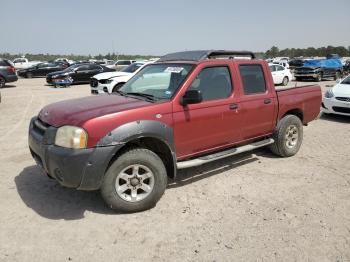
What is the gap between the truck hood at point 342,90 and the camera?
9700 mm

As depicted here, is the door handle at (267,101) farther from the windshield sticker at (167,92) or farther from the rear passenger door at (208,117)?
the windshield sticker at (167,92)

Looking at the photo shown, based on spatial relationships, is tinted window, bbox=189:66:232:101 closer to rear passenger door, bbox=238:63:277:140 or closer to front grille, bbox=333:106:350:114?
rear passenger door, bbox=238:63:277:140

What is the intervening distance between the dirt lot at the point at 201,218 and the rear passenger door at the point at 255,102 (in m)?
0.69

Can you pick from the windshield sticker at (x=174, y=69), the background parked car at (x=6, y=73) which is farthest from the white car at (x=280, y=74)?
the windshield sticker at (x=174, y=69)

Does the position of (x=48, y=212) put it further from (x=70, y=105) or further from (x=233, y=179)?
(x=233, y=179)

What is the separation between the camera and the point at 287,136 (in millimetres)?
6133

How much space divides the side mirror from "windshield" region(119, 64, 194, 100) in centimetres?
18

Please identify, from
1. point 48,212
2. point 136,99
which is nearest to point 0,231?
point 48,212

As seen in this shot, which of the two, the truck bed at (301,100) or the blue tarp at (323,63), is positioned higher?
the blue tarp at (323,63)

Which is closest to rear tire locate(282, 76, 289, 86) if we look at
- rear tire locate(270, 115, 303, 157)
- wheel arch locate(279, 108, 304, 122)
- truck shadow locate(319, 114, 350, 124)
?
truck shadow locate(319, 114, 350, 124)

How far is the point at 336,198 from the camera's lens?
4.48 m

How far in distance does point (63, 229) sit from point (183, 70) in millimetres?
2552

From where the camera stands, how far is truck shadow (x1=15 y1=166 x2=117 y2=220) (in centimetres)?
407

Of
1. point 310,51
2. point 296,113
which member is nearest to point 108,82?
point 296,113
